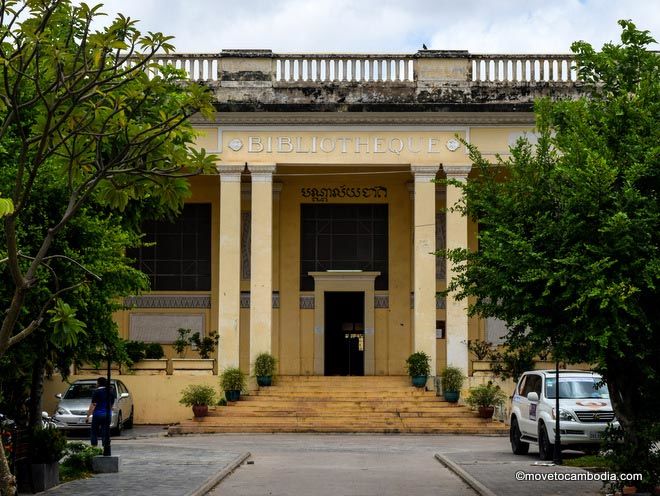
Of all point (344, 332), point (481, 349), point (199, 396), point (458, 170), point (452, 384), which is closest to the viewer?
point (199, 396)

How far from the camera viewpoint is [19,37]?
11.4 meters

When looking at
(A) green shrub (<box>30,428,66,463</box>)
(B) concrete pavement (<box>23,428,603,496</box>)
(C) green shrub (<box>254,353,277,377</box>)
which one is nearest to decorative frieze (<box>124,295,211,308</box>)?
(C) green shrub (<box>254,353,277,377</box>)

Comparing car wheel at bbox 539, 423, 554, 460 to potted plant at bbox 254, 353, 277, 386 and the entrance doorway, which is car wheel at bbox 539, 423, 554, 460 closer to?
potted plant at bbox 254, 353, 277, 386

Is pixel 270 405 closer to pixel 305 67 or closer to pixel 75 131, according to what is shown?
pixel 305 67

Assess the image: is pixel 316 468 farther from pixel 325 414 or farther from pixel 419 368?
pixel 419 368

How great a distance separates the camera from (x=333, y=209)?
38.6 metres

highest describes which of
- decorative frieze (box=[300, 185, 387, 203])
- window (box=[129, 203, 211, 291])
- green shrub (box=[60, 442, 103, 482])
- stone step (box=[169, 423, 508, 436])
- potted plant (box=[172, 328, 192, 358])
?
decorative frieze (box=[300, 185, 387, 203])

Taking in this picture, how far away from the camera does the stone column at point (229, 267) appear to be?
1324 inches

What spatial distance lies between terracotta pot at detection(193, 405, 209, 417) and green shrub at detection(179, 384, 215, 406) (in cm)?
18

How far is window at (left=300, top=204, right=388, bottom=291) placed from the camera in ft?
126

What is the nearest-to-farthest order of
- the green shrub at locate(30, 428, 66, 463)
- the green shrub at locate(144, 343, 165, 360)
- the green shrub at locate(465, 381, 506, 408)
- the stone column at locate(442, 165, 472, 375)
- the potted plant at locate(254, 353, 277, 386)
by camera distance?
1. the green shrub at locate(30, 428, 66, 463)
2. the green shrub at locate(465, 381, 506, 408)
3. the potted plant at locate(254, 353, 277, 386)
4. the stone column at locate(442, 165, 472, 375)
5. the green shrub at locate(144, 343, 165, 360)

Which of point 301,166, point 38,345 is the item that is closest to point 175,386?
point 301,166

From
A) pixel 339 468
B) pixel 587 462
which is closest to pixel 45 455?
pixel 339 468

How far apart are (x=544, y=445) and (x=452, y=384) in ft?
35.8
